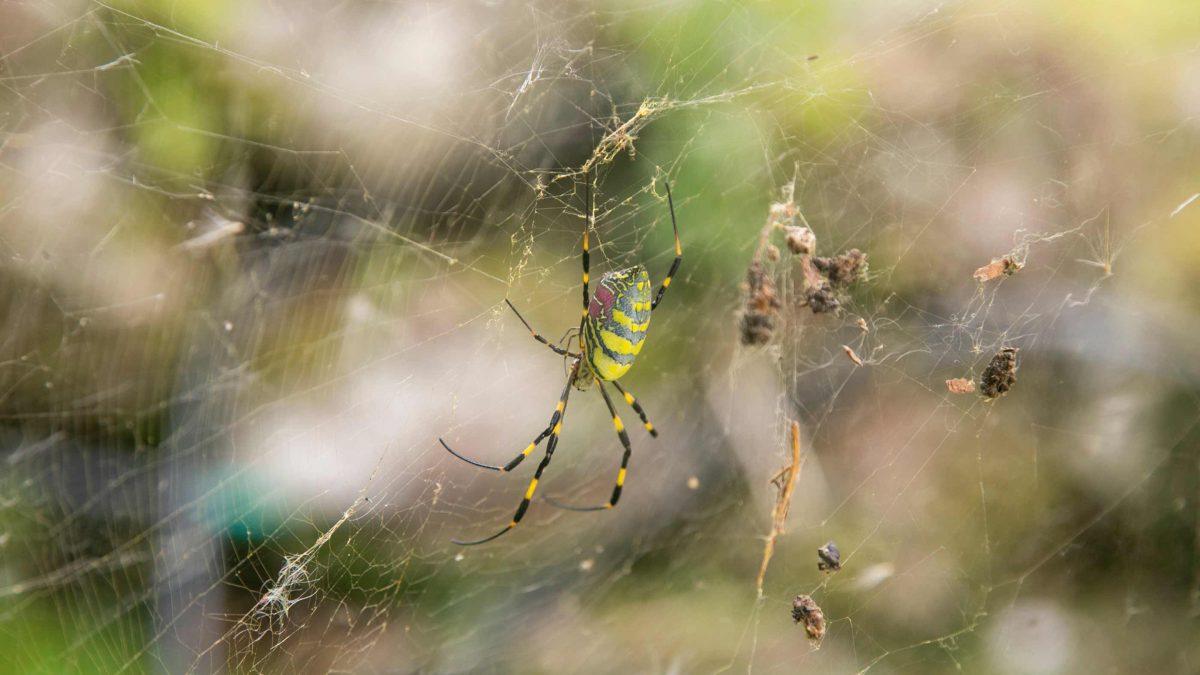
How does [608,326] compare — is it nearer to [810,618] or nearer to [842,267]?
[842,267]

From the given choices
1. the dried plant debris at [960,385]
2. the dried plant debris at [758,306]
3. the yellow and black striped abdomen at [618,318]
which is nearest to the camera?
the yellow and black striped abdomen at [618,318]

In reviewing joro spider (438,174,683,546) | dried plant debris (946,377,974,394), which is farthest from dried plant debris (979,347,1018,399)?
joro spider (438,174,683,546)

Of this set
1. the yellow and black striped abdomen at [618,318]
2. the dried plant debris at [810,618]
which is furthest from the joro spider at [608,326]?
the dried plant debris at [810,618]

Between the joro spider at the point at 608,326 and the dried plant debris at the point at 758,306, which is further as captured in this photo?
the dried plant debris at the point at 758,306

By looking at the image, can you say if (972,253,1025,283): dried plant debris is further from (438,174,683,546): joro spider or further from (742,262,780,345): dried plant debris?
(438,174,683,546): joro spider

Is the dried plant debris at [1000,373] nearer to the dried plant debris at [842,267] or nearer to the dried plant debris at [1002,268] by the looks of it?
the dried plant debris at [1002,268]

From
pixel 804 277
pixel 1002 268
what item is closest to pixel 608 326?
pixel 804 277

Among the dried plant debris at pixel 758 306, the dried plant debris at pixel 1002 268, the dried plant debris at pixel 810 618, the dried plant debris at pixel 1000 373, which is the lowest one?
the dried plant debris at pixel 810 618
